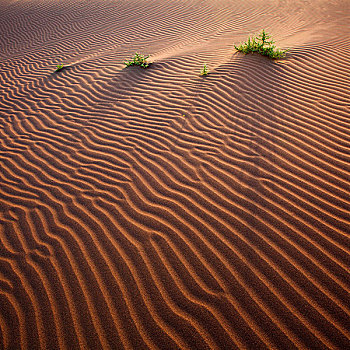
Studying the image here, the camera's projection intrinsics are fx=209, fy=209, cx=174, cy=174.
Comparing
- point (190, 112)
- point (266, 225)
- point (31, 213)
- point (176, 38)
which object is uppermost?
point (176, 38)

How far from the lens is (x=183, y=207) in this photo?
97.2 inches

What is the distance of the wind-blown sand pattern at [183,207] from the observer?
173cm

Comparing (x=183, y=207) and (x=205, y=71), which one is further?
(x=205, y=71)

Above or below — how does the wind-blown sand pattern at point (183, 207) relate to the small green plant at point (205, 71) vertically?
below

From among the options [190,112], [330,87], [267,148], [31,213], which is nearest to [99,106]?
[190,112]

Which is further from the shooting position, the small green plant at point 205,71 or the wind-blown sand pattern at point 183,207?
the small green plant at point 205,71

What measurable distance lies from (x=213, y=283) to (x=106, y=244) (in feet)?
3.81

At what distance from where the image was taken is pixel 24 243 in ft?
7.71

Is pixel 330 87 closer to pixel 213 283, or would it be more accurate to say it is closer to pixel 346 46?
pixel 346 46

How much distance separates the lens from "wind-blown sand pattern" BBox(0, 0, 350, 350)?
1.73 m

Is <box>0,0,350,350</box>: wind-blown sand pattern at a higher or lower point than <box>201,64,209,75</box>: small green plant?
lower

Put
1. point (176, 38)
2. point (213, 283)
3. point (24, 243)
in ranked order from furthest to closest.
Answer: point (176, 38) → point (24, 243) → point (213, 283)

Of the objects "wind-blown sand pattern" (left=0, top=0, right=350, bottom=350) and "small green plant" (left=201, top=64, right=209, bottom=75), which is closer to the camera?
"wind-blown sand pattern" (left=0, top=0, right=350, bottom=350)

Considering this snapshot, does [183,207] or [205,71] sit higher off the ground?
[205,71]
